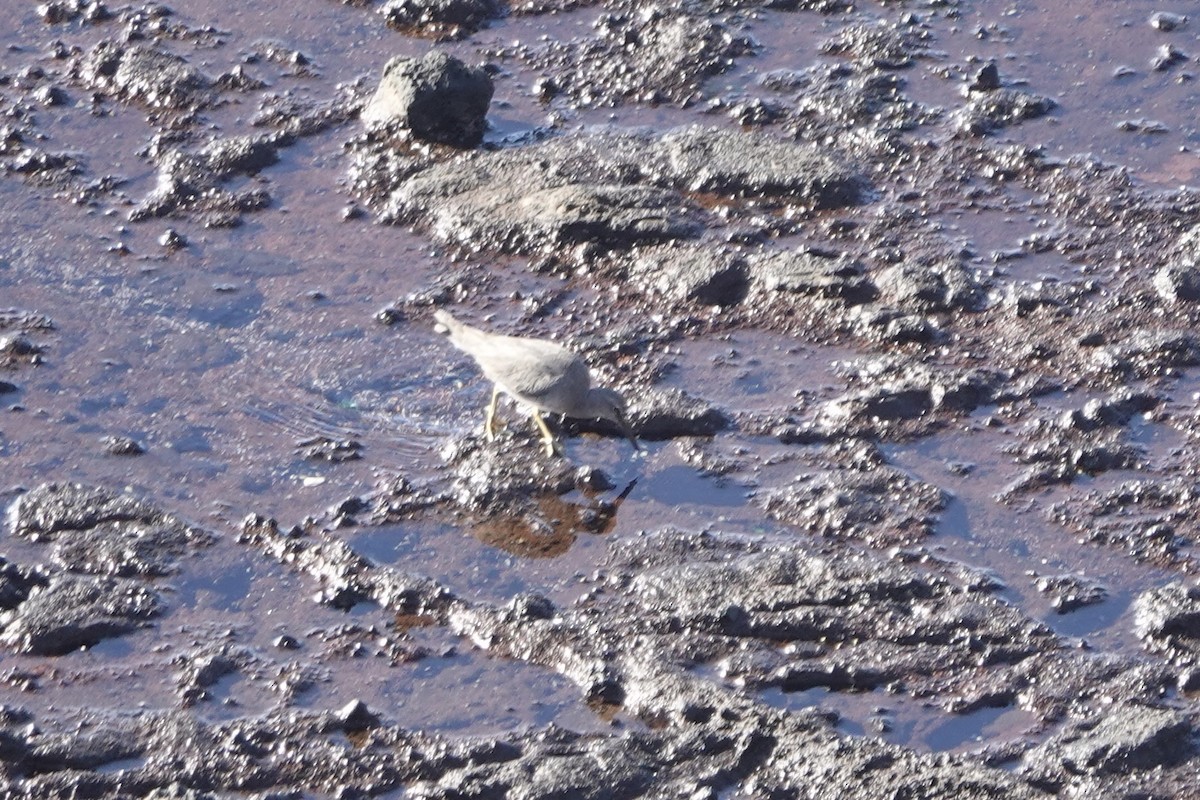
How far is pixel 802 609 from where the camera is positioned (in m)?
6.66

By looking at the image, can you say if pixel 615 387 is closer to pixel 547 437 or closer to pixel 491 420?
pixel 547 437

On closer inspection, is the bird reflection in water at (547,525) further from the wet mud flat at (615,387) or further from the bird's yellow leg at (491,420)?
the bird's yellow leg at (491,420)

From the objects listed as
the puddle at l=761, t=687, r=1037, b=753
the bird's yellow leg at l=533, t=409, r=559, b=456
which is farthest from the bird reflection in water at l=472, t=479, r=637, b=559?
the puddle at l=761, t=687, r=1037, b=753

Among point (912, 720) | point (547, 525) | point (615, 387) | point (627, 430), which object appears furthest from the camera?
point (615, 387)

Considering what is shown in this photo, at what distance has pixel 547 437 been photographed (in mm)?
7473

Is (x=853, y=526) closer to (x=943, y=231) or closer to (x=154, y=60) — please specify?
(x=943, y=231)

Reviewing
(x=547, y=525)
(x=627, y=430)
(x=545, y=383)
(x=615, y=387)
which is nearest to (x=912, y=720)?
(x=547, y=525)

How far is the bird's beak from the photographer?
7352 millimetres

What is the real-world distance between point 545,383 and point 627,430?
0.42m

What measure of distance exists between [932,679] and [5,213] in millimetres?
5118

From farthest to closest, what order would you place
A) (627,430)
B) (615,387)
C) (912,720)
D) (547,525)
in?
(615,387) → (627,430) → (547,525) → (912,720)

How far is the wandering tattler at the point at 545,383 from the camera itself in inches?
286

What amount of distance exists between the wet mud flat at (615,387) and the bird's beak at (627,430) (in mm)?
52

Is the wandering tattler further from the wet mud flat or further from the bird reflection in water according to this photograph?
the bird reflection in water
